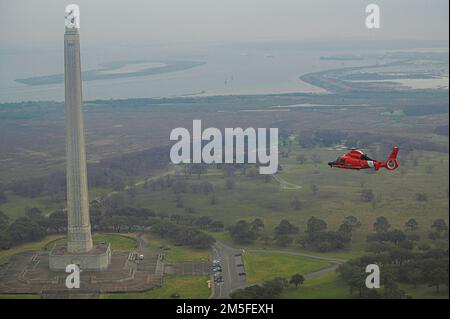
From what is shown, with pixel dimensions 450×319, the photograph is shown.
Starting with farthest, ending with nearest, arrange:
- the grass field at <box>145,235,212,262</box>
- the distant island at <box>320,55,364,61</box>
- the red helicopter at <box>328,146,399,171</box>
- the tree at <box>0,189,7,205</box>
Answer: the distant island at <box>320,55,364,61</box>
the tree at <box>0,189,7,205</box>
the grass field at <box>145,235,212,262</box>
the red helicopter at <box>328,146,399,171</box>

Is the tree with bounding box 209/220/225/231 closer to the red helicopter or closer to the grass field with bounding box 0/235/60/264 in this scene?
the grass field with bounding box 0/235/60/264

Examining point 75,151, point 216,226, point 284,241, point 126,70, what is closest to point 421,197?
point 284,241

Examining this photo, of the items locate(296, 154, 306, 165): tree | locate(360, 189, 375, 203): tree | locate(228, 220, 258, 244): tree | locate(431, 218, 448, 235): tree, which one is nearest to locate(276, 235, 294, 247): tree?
locate(228, 220, 258, 244): tree

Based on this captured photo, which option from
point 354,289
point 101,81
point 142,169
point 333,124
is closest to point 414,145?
point 333,124

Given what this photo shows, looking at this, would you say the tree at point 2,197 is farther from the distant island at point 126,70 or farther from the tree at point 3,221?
the distant island at point 126,70

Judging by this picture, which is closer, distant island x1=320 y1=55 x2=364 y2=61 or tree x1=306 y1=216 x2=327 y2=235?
tree x1=306 y1=216 x2=327 y2=235

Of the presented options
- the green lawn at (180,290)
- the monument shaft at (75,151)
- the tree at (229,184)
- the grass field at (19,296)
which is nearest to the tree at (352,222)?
the green lawn at (180,290)

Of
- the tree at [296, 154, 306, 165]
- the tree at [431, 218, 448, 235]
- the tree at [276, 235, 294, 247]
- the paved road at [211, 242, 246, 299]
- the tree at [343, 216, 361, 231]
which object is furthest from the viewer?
the tree at [296, 154, 306, 165]
